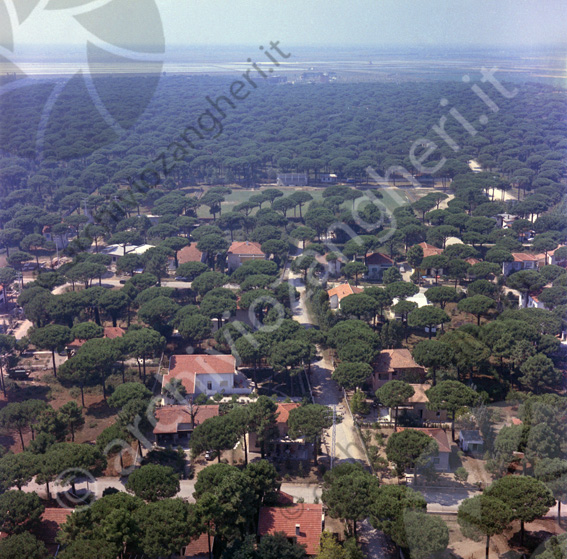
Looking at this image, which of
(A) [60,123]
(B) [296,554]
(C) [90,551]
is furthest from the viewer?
(A) [60,123]

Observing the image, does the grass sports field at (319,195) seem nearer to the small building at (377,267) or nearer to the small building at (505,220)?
the small building at (505,220)

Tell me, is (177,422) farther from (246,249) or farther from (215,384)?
(246,249)

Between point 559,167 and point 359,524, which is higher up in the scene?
point 559,167

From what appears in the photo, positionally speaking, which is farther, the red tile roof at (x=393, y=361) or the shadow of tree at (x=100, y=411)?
the red tile roof at (x=393, y=361)

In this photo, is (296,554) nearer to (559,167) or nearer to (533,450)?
(533,450)

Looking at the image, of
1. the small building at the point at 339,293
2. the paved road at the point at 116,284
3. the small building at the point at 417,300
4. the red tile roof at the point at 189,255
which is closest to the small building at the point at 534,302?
the small building at the point at 417,300

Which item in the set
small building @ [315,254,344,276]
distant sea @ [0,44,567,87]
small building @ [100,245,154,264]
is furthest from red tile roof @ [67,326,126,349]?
distant sea @ [0,44,567,87]

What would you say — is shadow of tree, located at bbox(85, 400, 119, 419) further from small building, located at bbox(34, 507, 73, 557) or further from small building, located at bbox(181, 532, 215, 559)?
small building, located at bbox(181, 532, 215, 559)

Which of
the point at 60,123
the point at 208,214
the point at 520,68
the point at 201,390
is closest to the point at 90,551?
the point at 201,390
